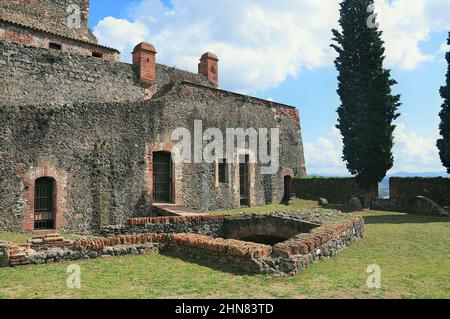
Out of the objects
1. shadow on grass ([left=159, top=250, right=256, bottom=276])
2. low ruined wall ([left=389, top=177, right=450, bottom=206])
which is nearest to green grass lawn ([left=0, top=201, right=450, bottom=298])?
shadow on grass ([left=159, top=250, right=256, bottom=276])

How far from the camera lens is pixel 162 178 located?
58.4 ft

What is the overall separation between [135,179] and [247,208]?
7128 millimetres

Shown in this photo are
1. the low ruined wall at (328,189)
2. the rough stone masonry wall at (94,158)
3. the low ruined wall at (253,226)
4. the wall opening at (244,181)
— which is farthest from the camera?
the low ruined wall at (328,189)

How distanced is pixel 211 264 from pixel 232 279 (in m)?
1.45

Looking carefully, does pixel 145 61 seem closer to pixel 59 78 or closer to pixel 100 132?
pixel 59 78

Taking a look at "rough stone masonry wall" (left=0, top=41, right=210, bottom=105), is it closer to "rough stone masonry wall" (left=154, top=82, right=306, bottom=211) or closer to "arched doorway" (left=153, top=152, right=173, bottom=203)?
"rough stone masonry wall" (left=154, top=82, right=306, bottom=211)

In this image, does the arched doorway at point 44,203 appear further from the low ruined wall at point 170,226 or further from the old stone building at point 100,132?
the low ruined wall at point 170,226

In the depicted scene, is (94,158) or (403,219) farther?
(403,219)

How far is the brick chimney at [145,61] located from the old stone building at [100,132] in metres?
0.06

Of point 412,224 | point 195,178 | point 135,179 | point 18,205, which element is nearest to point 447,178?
point 412,224

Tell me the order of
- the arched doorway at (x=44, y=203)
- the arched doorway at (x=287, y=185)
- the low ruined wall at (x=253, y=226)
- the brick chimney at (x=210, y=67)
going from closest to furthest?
the low ruined wall at (x=253, y=226)
the arched doorway at (x=44, y=203)
the arched doorway at (x=287, y=185)
the brick chimney at (x=210, y=67)

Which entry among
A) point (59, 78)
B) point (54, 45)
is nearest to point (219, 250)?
point (59, 78)

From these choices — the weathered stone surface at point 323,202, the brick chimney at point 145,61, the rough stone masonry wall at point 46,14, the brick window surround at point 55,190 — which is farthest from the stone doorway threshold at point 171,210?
the rough stone masonry wall at point 46,14

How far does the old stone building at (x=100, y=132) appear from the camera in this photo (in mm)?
13633
